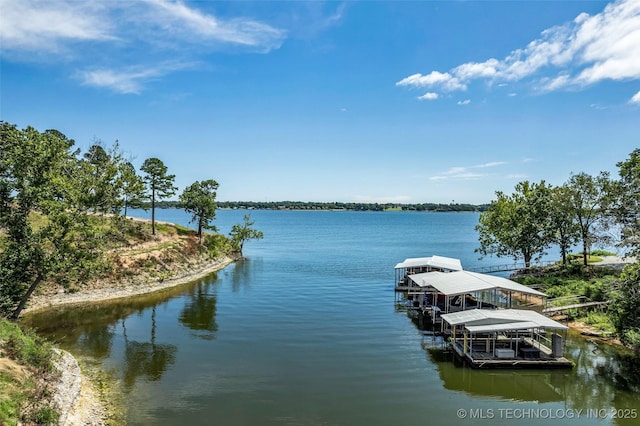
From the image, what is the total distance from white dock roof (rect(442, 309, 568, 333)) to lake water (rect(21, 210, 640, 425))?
2.33 meters

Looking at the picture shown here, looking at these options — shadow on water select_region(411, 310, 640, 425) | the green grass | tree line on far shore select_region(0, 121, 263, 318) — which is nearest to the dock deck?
shadow on water select_region(411, 310, 640, 425)

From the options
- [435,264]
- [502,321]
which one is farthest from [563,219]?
[502,321]

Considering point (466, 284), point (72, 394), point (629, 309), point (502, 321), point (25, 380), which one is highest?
point (466, 284)

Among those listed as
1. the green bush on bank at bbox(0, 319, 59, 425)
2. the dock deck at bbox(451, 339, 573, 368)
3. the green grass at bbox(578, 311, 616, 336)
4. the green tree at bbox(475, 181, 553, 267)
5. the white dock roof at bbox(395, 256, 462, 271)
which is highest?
the green tree at bbox(475, 181, 553, 267)

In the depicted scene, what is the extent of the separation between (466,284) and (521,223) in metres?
21.8

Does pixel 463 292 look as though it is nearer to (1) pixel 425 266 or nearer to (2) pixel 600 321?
(2) pixel 600 321

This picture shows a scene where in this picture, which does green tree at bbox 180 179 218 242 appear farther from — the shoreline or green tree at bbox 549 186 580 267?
green tree at bbox 549 186 580 267

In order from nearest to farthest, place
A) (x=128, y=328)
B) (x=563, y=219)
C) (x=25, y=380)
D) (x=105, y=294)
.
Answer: (x=25, y=380), (x=128, y=328), (x=105, y=294), (x=563, y=219)

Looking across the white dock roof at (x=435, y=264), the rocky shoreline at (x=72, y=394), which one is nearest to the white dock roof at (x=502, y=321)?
the white dock roof at (x=435, y=264)

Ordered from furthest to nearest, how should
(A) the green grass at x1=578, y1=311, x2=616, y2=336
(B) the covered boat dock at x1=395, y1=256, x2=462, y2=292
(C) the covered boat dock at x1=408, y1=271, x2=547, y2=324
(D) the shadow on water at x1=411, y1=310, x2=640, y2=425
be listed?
(B) the covered boat dock at x1=395, y1=256, x2=462, y2=292, (C) the covered boat dock at x1=408, y1=271, x2=547, y2=324, (A) the green grass at x1=578, y1=311, x2=616, y2=336, (D) the shadow on water at x1=411, y1=310, x2=640, y2=425

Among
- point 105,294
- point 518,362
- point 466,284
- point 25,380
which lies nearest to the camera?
point 25,380

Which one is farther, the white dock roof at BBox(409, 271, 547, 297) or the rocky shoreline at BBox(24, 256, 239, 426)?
the white dock roof at BBox(409, 271, 547, 297)

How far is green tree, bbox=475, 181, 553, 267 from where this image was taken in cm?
4459

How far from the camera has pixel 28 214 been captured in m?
23.9
